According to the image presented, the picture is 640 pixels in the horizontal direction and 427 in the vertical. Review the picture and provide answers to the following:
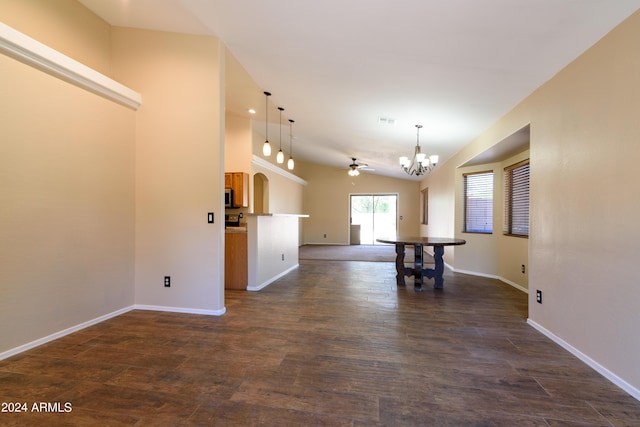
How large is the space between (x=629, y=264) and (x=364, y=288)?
2.95 m

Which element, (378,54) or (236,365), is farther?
(378,54)

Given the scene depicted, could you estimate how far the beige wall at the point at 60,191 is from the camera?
2.18 metres

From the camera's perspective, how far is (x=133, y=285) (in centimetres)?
326

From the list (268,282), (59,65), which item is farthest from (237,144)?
(59,65)

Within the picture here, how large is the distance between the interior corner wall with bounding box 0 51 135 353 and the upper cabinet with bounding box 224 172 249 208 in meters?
2.97

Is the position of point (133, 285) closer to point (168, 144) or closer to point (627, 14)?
point (168, 144)

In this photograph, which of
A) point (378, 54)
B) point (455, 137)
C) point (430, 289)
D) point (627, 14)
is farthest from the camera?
point (455, 137)

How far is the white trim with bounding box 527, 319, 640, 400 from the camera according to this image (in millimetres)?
1748

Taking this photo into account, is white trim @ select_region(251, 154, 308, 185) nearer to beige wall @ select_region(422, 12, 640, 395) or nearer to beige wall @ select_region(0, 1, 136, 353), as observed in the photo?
beige wall @ select_region(0, 1, 136, 353)

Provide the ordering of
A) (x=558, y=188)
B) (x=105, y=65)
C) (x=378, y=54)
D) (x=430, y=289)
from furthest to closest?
(x=430, y=289) < (x=105, y=65) < (x=378, y=54) < (x=558, y=188)

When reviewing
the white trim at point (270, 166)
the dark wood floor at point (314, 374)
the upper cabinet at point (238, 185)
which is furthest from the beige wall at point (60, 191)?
the white trim at point (270, 166)

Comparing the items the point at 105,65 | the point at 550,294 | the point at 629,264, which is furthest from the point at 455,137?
the point at 105,65

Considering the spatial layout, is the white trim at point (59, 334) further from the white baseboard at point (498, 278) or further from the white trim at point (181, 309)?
the white baseboard at point (498, 278)

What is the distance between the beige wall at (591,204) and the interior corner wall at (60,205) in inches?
174
